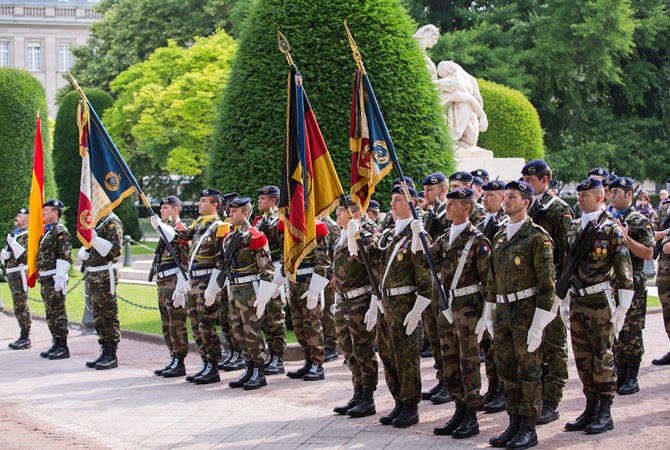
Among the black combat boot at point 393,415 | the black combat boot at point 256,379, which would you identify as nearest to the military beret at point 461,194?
the black combat boot at point 393,415

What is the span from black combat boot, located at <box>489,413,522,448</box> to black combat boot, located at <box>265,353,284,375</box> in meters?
4.22

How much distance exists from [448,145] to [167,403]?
6.06m

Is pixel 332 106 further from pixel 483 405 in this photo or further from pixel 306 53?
pixel 483 405

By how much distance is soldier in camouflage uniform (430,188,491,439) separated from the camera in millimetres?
7719

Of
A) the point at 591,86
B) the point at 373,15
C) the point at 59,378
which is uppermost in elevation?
the point at 591,86

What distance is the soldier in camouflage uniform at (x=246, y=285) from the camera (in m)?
10.4

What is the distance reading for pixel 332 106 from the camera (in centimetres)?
1319

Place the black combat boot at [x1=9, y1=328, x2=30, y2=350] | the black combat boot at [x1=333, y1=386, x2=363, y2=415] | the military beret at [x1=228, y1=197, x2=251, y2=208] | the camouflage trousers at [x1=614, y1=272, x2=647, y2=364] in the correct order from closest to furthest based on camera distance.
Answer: the black combat boot at [x1=333, y1=386, x2=363, y2=415] → the camouflage trousers at [x1=614, y1=272, x2=647, y2=364] → the military beret at [x1=228, y1=197, x2=251, y2=208] → the black combat boot at [x1=9, y1=328, x2=30, y2=350]

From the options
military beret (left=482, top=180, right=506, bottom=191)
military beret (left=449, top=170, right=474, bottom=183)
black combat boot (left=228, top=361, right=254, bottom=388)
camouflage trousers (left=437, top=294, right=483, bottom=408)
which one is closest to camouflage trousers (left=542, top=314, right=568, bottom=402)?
camouflage trousers (left=437, top=294, right=483, bottom=408)

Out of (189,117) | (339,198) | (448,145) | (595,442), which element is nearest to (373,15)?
(448,145)

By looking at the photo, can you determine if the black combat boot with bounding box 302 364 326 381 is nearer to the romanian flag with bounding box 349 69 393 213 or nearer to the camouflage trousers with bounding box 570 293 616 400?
the romanian flag with bounding box 349 69 393 213

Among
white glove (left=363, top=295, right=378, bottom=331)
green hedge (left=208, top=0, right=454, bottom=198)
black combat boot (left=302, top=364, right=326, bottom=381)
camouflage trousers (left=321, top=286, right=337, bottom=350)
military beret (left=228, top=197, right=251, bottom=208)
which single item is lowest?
black combat boot (left=302, top=364, right=326, bottom=381)

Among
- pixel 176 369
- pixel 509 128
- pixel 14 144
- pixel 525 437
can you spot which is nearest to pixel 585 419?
pixel 525 437

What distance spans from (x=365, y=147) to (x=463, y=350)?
2138 millimetres
